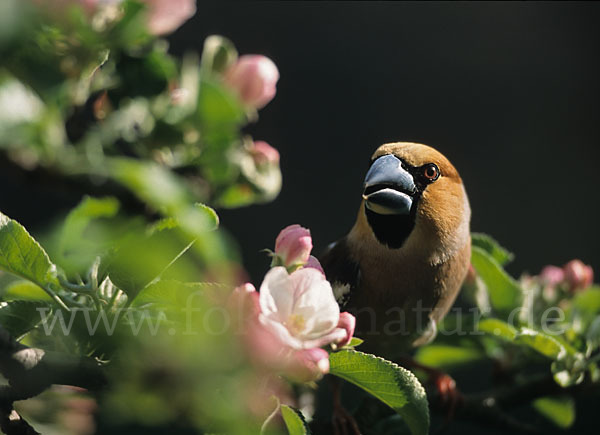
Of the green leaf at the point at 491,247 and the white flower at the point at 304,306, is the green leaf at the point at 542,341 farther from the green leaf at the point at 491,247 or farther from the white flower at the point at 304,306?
the white flower at the point at 304,306

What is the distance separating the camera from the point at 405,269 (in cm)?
105

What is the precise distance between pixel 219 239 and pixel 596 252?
2846 mm

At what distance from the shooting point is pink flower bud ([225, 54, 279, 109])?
0.75 meters

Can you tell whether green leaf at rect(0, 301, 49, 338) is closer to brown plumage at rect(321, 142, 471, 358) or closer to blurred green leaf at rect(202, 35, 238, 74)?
blurred green leaf at rect(202, 35, 238, 74)

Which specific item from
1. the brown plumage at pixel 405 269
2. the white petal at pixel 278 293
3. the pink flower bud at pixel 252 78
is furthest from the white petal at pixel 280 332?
the brown plumage at pixel 405 269

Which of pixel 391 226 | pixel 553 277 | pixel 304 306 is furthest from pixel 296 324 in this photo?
pixel 553 277

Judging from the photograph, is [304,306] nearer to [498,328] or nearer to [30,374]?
[30,374]

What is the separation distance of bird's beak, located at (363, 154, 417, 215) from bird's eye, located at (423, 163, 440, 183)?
8 centimetres

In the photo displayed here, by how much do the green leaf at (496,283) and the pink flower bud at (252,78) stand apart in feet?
1.49

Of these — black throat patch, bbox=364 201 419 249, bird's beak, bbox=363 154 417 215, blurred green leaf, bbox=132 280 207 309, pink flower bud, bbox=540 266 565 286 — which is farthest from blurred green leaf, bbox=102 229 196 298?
pink flower bud, bbox=540 266 565 286

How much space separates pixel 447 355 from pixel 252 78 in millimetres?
635

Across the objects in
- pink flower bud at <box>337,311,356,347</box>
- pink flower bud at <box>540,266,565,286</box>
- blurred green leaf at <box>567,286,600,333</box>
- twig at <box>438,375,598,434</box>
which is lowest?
twig at <box>438,375,598,434</box>

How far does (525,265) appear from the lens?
2.78 meters

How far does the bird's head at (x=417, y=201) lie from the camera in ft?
2.91
